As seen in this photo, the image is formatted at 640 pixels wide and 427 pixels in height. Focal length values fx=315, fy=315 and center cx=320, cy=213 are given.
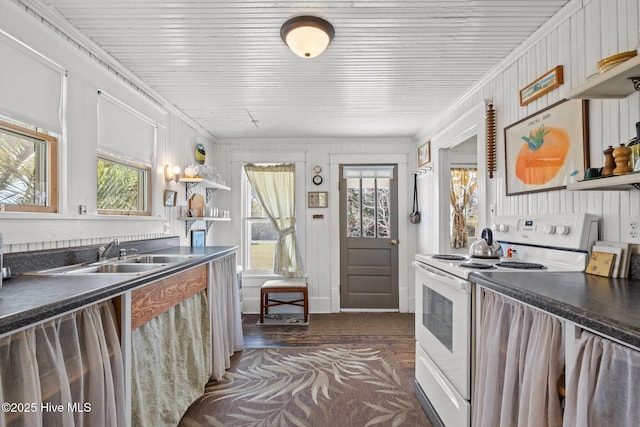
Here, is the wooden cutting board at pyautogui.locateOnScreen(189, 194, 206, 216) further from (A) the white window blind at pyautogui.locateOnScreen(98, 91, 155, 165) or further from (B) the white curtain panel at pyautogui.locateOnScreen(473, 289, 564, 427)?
(B) the white curtain panel at pyautogui.locateOnScreen(473, 289, 564, 427)

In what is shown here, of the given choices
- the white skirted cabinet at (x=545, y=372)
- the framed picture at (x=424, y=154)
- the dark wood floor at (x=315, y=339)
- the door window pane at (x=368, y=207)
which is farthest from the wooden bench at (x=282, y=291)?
the white skirted cabinet at (x=545, y=372)

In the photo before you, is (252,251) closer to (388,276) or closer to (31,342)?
(388,276)

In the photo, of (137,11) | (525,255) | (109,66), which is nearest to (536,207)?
(525,255)

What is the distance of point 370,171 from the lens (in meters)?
4.31

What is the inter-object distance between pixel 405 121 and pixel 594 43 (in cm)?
212

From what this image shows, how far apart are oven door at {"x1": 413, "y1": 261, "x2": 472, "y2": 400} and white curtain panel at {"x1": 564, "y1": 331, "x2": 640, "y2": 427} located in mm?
635

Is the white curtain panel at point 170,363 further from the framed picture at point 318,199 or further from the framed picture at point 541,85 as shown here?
the framed picture at point 541,85

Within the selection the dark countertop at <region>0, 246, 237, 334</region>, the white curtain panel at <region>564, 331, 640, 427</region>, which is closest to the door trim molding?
the dark countertop at <region>0, 246, 237, 334</region>

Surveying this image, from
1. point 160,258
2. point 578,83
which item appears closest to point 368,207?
point 160,258

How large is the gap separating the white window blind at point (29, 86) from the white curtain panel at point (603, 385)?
8.07 feet

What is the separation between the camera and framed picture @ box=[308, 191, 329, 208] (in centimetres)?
427

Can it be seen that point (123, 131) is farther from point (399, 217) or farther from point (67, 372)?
point (399, 217)

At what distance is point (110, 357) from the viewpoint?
1.35 metres

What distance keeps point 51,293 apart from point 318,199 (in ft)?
10.9
